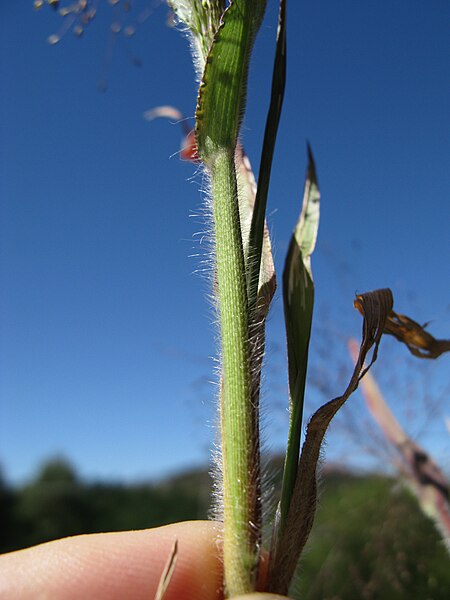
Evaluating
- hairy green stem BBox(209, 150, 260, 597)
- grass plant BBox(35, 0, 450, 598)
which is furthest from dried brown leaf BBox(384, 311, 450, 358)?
hairy green stem BBox(209, 150, 260, 597)

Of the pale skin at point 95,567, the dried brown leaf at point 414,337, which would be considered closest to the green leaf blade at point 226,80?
the dried brown leaf at point 414,337

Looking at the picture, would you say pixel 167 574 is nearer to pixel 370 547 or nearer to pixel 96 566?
pixel 96 566

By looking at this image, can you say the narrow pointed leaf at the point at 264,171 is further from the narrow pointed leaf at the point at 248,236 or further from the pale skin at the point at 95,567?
the pale skin at the point at 95,567

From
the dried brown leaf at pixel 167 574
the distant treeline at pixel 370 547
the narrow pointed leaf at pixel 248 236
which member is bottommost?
the distant treeline at pixel 370 547

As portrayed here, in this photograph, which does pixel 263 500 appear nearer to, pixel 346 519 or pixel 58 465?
pixel 346 519

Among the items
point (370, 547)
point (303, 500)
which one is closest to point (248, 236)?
point (303, 500)

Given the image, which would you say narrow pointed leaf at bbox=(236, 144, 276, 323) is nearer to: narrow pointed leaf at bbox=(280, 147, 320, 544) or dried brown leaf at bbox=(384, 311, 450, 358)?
narrow pointed leaf at bbox=(280, 147, 320, 544)

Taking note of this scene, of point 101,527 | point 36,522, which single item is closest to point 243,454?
point 101,527
